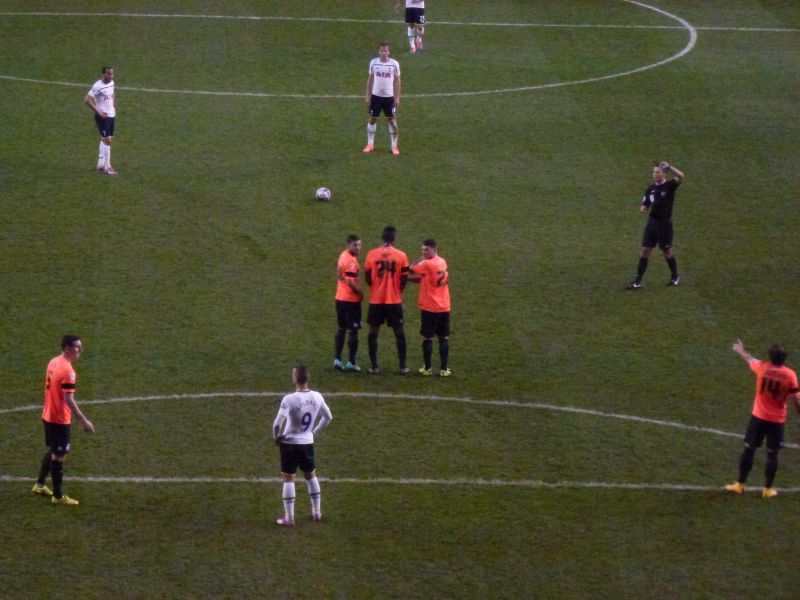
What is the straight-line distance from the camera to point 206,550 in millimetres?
13742

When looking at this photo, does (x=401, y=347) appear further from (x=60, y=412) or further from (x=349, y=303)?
(x=60, y=412)

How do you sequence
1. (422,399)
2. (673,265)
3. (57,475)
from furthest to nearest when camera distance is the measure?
→ 1. (673,265)
2. (422,399)
3. (57,475)

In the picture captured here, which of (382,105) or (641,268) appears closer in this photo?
(641,268)

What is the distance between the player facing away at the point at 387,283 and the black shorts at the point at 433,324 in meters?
0.31

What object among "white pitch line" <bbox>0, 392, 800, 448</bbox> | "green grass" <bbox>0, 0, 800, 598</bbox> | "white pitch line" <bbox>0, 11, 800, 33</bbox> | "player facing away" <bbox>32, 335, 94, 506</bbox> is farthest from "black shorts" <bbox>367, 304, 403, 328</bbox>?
"white pitch line" <bbox>0, 11, 800, 33</bbox>

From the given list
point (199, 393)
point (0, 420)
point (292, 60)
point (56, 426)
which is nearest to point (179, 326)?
point (199, 393)

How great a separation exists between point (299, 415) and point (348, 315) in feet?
15.2

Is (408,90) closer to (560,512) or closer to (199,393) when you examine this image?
(199,393)

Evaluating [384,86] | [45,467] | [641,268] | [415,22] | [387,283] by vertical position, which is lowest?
[45,467]

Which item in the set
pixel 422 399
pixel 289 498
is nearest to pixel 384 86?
pixel 422 399

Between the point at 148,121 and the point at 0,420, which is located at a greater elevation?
the point at 148,121

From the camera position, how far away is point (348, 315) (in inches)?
723

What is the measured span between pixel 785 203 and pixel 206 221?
1112cm

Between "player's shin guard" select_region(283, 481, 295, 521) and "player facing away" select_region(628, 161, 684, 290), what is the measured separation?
9.40m
